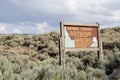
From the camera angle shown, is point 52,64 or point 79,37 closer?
point 52,64

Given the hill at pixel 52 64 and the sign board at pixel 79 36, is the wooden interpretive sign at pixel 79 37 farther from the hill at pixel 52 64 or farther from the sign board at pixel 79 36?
the hill at pixel 52 64

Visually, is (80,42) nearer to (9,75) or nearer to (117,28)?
(9,75)

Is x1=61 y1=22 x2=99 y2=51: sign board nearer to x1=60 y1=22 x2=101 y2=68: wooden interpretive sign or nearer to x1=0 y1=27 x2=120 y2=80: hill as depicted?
x1=60 y1=22 x2=101 y2=68: wooden interpretive sign

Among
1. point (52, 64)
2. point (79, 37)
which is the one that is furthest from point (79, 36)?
point (52, 64)

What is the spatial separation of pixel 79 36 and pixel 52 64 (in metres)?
2.51

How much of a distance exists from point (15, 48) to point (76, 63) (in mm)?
18155

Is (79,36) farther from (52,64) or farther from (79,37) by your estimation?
(52,64)

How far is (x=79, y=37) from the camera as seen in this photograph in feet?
56.7

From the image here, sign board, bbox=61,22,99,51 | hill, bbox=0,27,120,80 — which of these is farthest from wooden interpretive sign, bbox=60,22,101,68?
hill, bbox=0,27,120,80

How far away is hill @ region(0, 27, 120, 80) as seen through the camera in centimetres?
962

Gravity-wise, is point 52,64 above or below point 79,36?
below

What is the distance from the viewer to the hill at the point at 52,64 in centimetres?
962

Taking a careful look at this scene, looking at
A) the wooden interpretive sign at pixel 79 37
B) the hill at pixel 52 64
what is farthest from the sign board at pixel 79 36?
the hill at pixel 52 64

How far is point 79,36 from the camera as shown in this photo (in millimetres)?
17297
